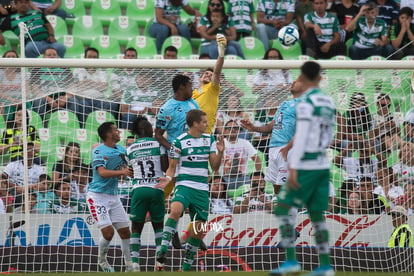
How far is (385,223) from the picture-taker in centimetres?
1204

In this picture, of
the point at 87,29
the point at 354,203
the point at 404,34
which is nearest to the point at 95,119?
the point at 87,29

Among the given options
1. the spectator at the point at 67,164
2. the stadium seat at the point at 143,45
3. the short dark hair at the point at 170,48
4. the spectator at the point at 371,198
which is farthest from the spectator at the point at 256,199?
the stadium seat at the point at 143,45

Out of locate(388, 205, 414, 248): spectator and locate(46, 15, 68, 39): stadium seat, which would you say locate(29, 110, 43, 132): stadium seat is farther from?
locate(388, 205, 414, 248): spectator

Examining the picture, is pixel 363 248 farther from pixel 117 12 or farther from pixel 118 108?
pixel 117 12

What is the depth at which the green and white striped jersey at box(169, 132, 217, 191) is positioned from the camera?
1008cm

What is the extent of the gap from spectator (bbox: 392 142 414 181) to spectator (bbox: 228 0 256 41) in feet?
16.7

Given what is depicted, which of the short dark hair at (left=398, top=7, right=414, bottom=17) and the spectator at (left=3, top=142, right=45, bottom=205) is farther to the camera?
the short dark hair at (left=398, top=7, right=414, bottom=17)

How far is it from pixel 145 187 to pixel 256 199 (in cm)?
247

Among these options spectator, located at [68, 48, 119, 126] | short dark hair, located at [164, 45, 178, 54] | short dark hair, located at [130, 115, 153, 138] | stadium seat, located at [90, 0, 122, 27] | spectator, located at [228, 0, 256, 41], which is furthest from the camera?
stadium seat, located at [90, 0, 122, 27]

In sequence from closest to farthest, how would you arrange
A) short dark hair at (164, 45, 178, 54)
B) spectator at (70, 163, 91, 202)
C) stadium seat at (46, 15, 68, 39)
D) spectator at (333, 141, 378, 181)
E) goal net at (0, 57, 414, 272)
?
goal net at (0, 57, 414, 272) → spectator at (70, 163, 91, 202) → spectator at (333, 141, 378, 181) → short dark hair at (164, 45, 178, 54) → stadium seat at (46, 15, 68, 39)

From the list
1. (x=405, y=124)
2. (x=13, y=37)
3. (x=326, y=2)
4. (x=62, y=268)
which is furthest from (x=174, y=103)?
(x=326, y=2)

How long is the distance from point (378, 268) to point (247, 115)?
3.07m

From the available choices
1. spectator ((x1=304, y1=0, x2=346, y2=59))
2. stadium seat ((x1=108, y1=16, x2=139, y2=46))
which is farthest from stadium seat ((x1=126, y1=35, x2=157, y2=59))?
spectator ((x1=304, y1=0, x2=346, y2=59))

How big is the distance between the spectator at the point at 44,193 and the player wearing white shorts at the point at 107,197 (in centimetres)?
143
